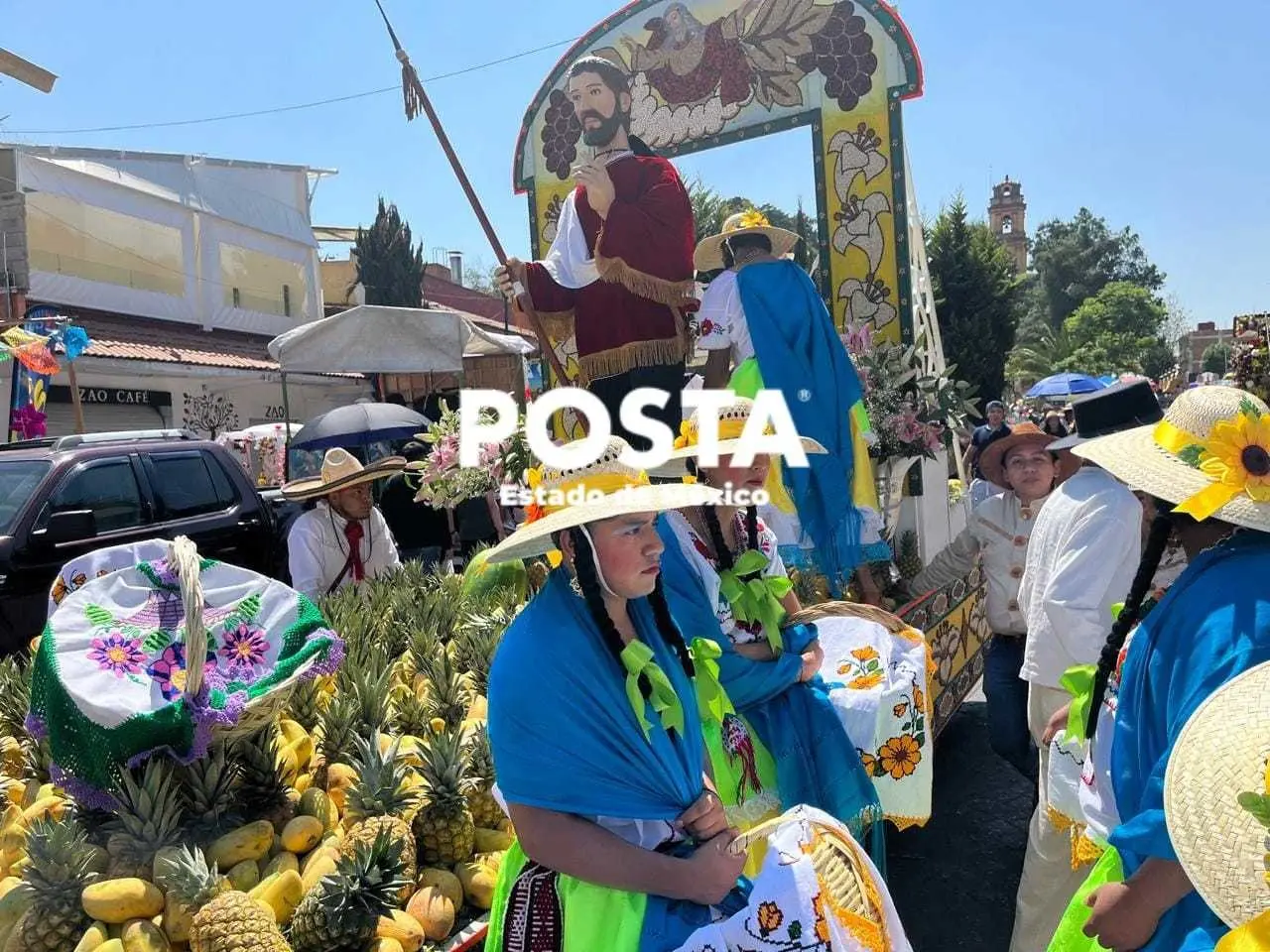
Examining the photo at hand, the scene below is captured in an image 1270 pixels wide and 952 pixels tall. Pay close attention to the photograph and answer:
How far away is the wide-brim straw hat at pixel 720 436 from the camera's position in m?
2.78

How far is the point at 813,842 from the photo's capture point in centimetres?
170

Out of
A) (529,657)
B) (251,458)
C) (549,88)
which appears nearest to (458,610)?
(529,657)

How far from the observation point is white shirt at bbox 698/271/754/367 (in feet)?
14.7

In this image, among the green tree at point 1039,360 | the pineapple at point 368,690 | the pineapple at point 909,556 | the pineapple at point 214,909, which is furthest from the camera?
the green tree at point 1039,360

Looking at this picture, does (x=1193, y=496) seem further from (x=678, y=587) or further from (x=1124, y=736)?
(x=678, y=587)

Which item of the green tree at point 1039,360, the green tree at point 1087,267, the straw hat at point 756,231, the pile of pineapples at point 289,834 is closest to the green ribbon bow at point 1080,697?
the pile of pineapples at point 289,834

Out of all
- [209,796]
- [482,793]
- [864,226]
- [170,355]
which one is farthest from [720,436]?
[170,355]

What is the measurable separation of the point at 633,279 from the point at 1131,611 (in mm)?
2729

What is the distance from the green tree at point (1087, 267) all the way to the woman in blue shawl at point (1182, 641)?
5387 centimetres

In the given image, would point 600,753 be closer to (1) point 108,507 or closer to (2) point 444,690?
(2) point 444,690

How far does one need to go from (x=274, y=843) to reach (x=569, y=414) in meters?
2.67

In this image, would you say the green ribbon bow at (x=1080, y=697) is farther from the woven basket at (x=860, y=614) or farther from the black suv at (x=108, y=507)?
the black suv at (x=108, y=507)

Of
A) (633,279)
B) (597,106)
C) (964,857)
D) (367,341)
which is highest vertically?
(597,106)

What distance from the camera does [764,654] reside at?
2.56m
